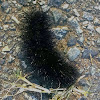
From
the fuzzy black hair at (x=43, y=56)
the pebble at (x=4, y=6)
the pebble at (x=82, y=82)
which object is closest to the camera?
the fuzzy black hair at (x=43, y=56)

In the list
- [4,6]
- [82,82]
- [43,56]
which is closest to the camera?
[43,56]

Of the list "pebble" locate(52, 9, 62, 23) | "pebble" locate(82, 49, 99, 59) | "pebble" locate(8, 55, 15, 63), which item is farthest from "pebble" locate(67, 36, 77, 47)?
"pebble" locate(8, 55, 15, 63)

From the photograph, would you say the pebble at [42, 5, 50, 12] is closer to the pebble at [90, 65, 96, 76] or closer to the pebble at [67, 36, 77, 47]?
the pebble at [67, 36, 77, 47]

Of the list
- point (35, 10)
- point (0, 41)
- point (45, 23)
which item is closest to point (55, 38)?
point (45, 23)

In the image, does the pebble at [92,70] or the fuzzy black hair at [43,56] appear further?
the pebble at [92,70]

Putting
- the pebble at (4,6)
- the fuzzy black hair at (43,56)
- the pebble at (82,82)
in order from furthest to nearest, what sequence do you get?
Result: 1. the pebble at (4,6)
2. the pebble at (82,82)
3. the fuzzy black hair at (43,56)

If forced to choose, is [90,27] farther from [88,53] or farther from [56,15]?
[56,15]

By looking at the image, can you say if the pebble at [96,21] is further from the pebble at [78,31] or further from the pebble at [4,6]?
the pebble at [4,6]

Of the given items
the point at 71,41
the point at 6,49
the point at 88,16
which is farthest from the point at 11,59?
the point at 88,16

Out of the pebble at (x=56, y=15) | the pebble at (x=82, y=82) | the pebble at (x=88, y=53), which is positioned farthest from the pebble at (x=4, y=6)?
the pebble at (x=82, y=82)
